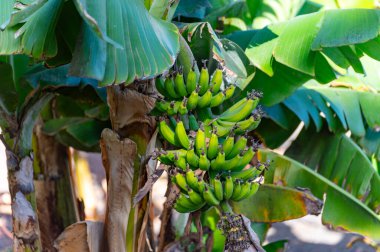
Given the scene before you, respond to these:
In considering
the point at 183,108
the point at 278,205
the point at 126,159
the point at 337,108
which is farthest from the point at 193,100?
the point at 337,108

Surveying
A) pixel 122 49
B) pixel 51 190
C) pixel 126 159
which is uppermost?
pixel 122 49

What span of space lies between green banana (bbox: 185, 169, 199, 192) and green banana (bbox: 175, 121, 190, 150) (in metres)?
0.08

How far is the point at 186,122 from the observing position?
4.89 feet

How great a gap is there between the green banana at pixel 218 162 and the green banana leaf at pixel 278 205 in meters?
0.57

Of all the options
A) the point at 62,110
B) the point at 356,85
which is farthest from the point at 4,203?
the point at 356,85

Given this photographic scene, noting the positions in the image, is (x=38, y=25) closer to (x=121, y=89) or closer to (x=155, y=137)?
(x=121, y=89)

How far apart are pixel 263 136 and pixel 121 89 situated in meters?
1.10

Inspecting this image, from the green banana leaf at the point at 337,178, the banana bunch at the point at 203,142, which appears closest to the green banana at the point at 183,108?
the banana bunch at the point at 203,142

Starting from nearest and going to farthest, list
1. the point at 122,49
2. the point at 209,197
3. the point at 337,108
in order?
the point at 122,49 < the point at 209,197 < the point at 337,108

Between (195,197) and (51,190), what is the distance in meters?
1.30

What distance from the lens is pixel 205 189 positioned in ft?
4.46

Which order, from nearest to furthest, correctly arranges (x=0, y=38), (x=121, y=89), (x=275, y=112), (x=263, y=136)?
(x=0, y=38), (x=121, y=89), (x=275, y=112), (x=263, y=136)

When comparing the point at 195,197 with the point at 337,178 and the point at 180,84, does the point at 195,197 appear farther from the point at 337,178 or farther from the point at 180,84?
the point at 337,178

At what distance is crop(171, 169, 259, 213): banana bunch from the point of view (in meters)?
1.34
